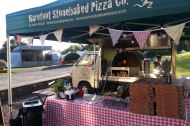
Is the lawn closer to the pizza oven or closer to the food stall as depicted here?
the pizza oven

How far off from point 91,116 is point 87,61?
4.55 m

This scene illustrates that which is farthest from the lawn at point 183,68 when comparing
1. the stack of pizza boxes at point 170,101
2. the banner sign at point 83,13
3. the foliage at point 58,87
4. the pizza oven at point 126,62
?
the stack of pizza boxes at point 170,101

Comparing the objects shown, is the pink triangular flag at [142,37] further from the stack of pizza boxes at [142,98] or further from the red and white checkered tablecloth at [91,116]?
the red and white checkered tablecloth at [91,116]

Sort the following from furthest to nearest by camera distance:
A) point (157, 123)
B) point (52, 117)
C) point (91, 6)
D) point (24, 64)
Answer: point (24, 64)
point (52, 117)
point (91, 6)
point (157, 123)

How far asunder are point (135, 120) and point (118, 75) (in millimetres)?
3701

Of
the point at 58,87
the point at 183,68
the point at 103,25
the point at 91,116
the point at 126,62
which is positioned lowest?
the point at 91,116

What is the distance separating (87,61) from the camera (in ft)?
28.0

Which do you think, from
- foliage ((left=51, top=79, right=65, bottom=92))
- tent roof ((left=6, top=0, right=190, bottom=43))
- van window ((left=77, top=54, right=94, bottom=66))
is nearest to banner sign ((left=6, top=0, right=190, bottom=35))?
tent roof ((left=6, top=0, right=190, bottom=43))

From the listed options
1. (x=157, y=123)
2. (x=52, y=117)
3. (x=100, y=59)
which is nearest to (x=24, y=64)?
(x=100, y=59)

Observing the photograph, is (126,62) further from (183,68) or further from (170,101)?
(183,68)

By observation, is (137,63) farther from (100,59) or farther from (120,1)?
(120,1)

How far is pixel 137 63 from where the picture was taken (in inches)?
298

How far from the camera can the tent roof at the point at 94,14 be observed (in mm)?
3345

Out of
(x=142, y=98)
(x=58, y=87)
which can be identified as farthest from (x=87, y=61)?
(x=142, y=98)
